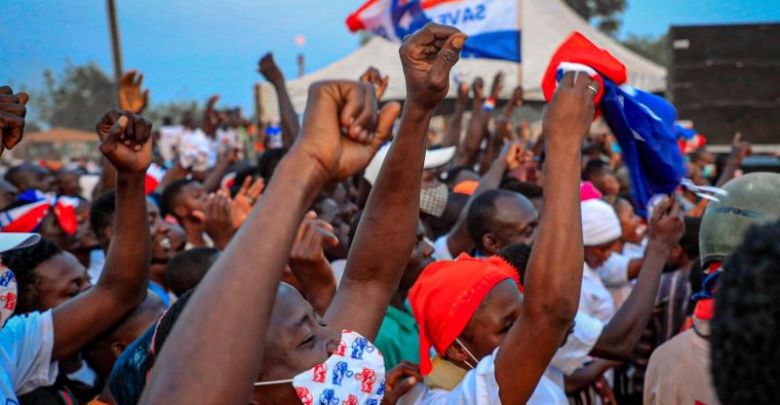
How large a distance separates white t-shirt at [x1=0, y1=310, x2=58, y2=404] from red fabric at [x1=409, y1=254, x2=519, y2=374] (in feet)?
4.16

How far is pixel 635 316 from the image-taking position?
310 cm

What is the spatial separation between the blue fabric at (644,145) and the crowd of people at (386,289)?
0.35 feet

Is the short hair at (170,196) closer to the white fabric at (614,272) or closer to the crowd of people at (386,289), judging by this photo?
the crowd of people at (386,289)

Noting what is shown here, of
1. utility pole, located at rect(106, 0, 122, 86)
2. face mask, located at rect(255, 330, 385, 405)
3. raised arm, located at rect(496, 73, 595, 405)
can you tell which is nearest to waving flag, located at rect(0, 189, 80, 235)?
face mask, located at rect(255, 330, 385, 405)

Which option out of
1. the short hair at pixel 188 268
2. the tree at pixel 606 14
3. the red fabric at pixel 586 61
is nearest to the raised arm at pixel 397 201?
the red fabric at pixel 586 61

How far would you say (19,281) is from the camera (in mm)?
2965

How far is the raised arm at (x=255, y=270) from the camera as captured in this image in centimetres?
118

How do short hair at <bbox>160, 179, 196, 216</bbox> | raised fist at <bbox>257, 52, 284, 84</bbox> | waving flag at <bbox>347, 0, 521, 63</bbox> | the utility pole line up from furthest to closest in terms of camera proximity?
the utility pole
waving flag at <bbox>347, 0, 521, 63</bbox>
raised fist at <bbox>257, 52, 284, 84</bbox>
short hair at <bbox>160, 179, 196, 216</bbox>

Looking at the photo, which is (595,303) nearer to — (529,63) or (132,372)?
(132,372)

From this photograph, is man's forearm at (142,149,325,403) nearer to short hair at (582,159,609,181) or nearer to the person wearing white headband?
the person wearing white headband

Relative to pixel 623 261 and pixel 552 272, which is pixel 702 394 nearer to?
pixel 552 272

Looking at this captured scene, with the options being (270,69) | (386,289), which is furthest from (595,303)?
(270,69)

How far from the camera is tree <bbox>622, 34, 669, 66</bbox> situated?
1937 inches

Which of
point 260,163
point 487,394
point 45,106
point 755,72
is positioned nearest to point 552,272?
point 487,394
